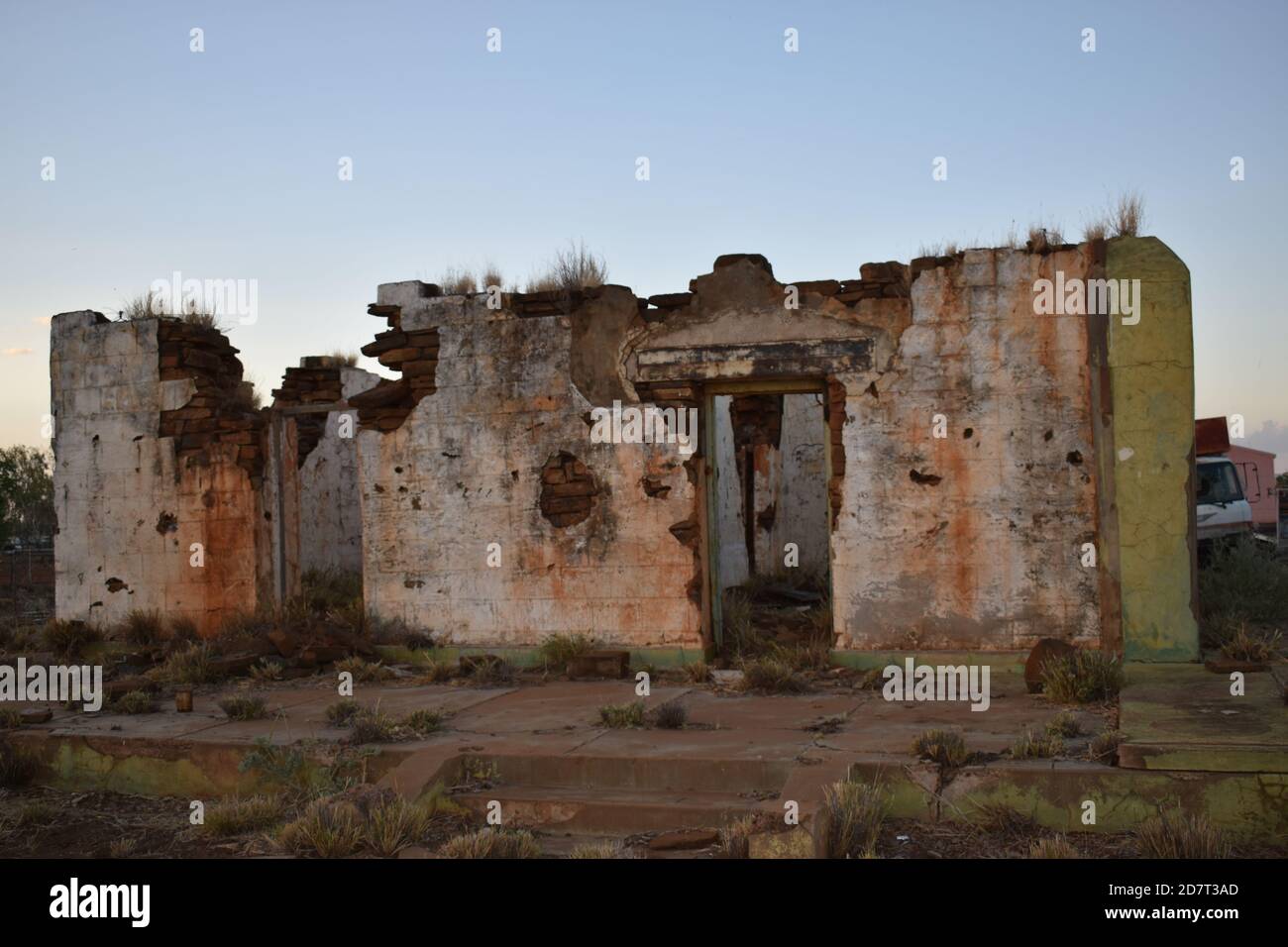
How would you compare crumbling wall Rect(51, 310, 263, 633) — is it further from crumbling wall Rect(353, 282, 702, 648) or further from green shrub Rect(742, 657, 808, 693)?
green shrub Rect(742, 657, 808, 693)

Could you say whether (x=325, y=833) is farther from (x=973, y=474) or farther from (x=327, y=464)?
(x=327, y=464)

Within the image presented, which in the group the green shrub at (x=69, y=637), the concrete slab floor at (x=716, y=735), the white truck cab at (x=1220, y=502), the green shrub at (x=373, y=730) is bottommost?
the concrete slab floor at (x=716, y=735)

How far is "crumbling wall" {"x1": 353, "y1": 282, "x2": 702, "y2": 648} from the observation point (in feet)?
35.3

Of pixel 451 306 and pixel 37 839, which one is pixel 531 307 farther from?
pixel 37 839

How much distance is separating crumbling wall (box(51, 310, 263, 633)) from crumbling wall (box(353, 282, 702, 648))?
1.90 m

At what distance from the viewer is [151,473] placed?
12859mm

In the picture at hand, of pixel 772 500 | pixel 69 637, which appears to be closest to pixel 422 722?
pixel 69 637

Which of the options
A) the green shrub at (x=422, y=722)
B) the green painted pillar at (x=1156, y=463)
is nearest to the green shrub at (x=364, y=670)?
the green shrub at (x=422, y=722)

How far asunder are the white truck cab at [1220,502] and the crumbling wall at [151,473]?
12.4 metres

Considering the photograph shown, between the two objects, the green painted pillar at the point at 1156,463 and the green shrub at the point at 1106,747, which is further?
the green painted pillar at the point at 1156,463

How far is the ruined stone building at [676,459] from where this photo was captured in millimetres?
9633

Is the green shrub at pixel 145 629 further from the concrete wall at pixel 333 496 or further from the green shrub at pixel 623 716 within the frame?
the green shrub at pixel 623 716

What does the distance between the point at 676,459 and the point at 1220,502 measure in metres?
9.34
